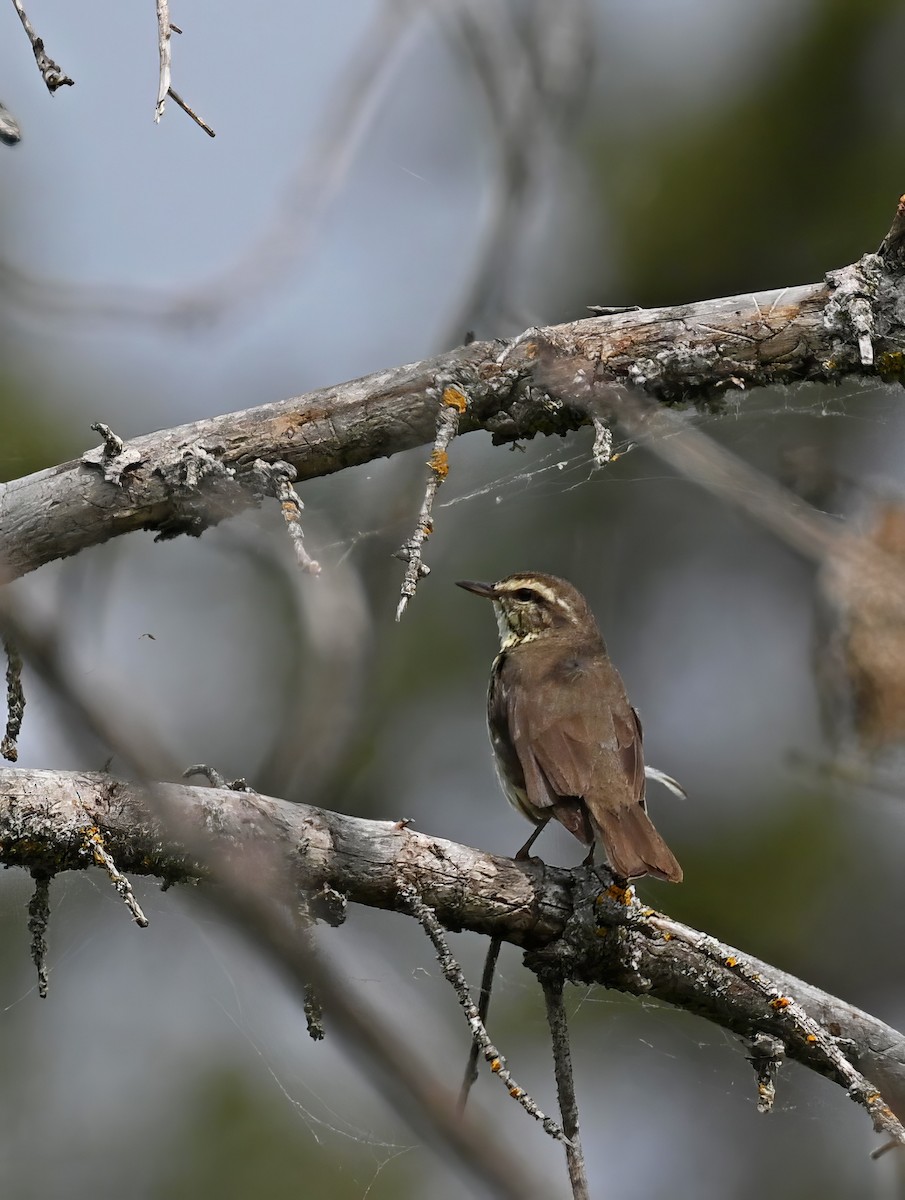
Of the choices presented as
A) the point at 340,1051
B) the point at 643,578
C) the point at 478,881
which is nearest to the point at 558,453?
the point at 643,578

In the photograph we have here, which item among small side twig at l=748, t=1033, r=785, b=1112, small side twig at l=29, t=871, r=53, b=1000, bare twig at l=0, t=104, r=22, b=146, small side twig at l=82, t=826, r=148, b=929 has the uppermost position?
bare twig at l=0, t=104, r=22, b=146

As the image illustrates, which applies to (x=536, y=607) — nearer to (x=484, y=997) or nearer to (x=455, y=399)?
(x=455, y=399)

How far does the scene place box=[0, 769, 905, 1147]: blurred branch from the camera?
2.93 meters

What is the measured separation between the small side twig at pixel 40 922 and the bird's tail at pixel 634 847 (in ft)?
5.06

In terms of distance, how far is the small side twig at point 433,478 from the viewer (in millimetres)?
2580

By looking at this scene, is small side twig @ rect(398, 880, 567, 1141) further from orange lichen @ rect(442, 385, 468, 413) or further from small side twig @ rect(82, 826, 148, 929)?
orange lichen @ rect(442, 385, 468, 413)

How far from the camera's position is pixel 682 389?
3266 millimetres

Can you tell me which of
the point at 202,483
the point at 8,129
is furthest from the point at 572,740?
the point at 8,129

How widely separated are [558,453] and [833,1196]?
452 cm

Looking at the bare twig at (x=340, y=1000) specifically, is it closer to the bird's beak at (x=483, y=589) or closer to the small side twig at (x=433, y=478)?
the small side twig at (x=433, y=478)

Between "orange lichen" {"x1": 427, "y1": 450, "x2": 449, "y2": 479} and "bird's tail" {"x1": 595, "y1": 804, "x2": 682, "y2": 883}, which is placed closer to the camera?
"orange lichen" {"x1": 427, "y1": 450, "x2": 449, "y2": 479}

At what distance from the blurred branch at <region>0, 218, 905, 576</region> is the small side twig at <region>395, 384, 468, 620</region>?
0.05 m

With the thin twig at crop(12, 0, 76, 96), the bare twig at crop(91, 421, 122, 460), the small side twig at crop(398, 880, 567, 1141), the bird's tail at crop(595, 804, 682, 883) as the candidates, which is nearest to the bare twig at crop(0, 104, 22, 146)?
the thin twig at crop(12, 0, 76, 96)

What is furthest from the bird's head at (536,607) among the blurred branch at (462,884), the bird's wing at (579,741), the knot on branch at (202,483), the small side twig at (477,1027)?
the small side twig at (477,1027)
